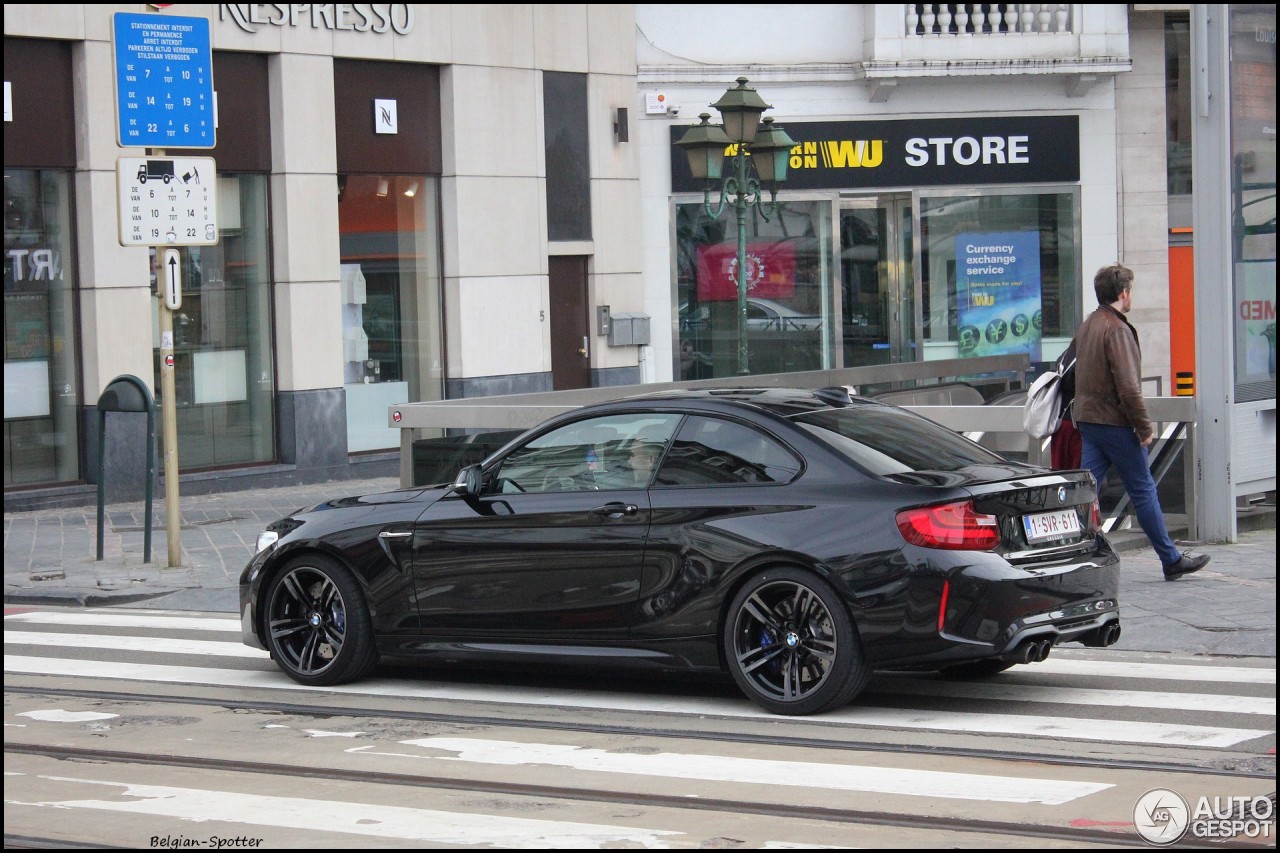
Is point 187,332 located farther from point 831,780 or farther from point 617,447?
point 831,780

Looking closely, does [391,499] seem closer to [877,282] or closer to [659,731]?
[659,731]

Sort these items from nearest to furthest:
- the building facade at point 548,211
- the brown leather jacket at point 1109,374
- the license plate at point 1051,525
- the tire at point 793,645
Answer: the tire at point 793,645 → the license plate at point 1051,525 → the brown leather jacket at point 1109,374 → the building facade at point 548,211

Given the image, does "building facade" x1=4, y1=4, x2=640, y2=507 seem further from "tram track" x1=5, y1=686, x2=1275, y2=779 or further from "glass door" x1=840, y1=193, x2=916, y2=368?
"tram track" x1=5, y1=686, x2=1275, y2=779

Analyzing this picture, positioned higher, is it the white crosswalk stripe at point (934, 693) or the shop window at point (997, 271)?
the shop window at point (997, 271)

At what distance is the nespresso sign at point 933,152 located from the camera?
965 inches

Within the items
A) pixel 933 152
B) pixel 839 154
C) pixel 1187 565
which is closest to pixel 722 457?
pixel 1187 565

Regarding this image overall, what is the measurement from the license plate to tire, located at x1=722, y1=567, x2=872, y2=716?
915 millimetres

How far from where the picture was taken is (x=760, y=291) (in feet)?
80.8

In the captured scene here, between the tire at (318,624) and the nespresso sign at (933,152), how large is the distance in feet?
53.1

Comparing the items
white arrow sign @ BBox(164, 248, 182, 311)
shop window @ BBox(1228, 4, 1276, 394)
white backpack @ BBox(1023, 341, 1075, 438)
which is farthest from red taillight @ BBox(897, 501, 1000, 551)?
white arrow sign @ BBox(164, 248, 182, 311)

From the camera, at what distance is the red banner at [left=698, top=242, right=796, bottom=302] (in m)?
24.3

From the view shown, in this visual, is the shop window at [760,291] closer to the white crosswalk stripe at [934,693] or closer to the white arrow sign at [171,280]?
the white arrow sign at [171,280]

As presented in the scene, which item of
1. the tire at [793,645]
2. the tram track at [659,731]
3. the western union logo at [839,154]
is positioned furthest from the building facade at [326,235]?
the tire at [793,645]

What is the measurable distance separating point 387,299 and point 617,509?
1360 cm
